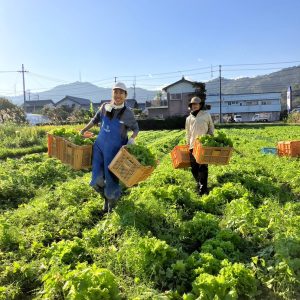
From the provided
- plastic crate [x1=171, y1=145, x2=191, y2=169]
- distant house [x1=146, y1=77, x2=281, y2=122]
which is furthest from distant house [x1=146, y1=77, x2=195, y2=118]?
plastic crate [x1=171, y1=145, x2=191, y2=169]

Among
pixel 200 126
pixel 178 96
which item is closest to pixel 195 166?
pixel 200 126

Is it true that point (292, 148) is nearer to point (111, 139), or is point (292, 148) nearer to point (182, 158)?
point (182, 158)

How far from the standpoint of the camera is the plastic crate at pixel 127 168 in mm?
5602

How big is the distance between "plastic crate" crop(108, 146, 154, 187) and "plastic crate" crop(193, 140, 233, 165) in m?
2.00

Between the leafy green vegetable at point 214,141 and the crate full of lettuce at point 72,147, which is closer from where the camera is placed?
the crate full of lettuce at point 72,147

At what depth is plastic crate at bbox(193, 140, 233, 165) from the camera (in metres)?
7.55

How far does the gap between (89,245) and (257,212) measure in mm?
2658

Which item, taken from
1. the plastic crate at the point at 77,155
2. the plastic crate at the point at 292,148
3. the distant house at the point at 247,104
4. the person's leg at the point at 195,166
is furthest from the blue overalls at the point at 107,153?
the distant house at the point at 247,104

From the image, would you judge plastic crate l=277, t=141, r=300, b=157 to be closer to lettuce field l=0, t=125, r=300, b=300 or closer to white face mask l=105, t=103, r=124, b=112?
lettuce field l=0, t=125, r=300, b=300

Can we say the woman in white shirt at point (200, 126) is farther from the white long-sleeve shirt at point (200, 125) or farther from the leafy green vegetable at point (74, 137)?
the leafy green vegetable at point (74, 137)

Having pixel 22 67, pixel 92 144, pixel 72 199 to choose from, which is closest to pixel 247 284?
pixel 92 144

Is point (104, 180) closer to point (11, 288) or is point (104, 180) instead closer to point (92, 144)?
point (92, 144)

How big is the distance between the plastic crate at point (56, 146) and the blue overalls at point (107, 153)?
26.8 inches

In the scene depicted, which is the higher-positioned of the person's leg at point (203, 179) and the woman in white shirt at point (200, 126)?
the woman in white shirt at point (200, 126)
